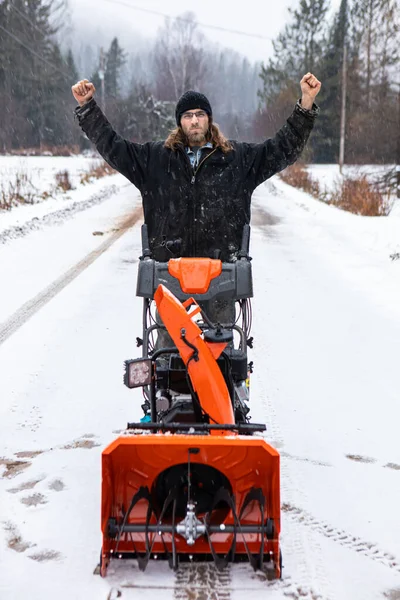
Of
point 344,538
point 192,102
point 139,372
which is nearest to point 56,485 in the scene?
point 139,372

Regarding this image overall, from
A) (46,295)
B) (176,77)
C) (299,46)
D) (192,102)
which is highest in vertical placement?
(299,46)

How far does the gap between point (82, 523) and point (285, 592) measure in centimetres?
96

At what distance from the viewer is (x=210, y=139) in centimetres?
378

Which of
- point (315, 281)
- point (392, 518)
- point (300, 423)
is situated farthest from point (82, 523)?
point (315, 281)

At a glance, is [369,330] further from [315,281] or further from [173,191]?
[173,191]

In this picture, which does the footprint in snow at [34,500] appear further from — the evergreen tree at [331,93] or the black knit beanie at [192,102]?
the evergreen tree at [331,93]

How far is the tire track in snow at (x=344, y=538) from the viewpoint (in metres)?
2.72

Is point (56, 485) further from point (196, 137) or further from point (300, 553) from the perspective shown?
point (196, 137)

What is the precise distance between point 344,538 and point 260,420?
136 cm

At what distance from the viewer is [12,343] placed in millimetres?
5680

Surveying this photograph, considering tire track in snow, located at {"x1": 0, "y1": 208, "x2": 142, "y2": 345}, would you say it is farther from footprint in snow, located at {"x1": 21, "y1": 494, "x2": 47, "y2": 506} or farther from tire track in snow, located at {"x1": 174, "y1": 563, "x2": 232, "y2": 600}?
tire track in snow, located at {"x1": 174, "y1": 563, "x2": 232, "y2": 600}

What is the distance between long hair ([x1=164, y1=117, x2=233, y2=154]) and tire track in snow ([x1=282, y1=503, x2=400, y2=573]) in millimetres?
1938

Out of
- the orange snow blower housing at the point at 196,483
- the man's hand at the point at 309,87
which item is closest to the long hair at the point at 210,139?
the man's hand at the point at 309,87

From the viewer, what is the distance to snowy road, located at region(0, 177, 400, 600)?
8.52ft
